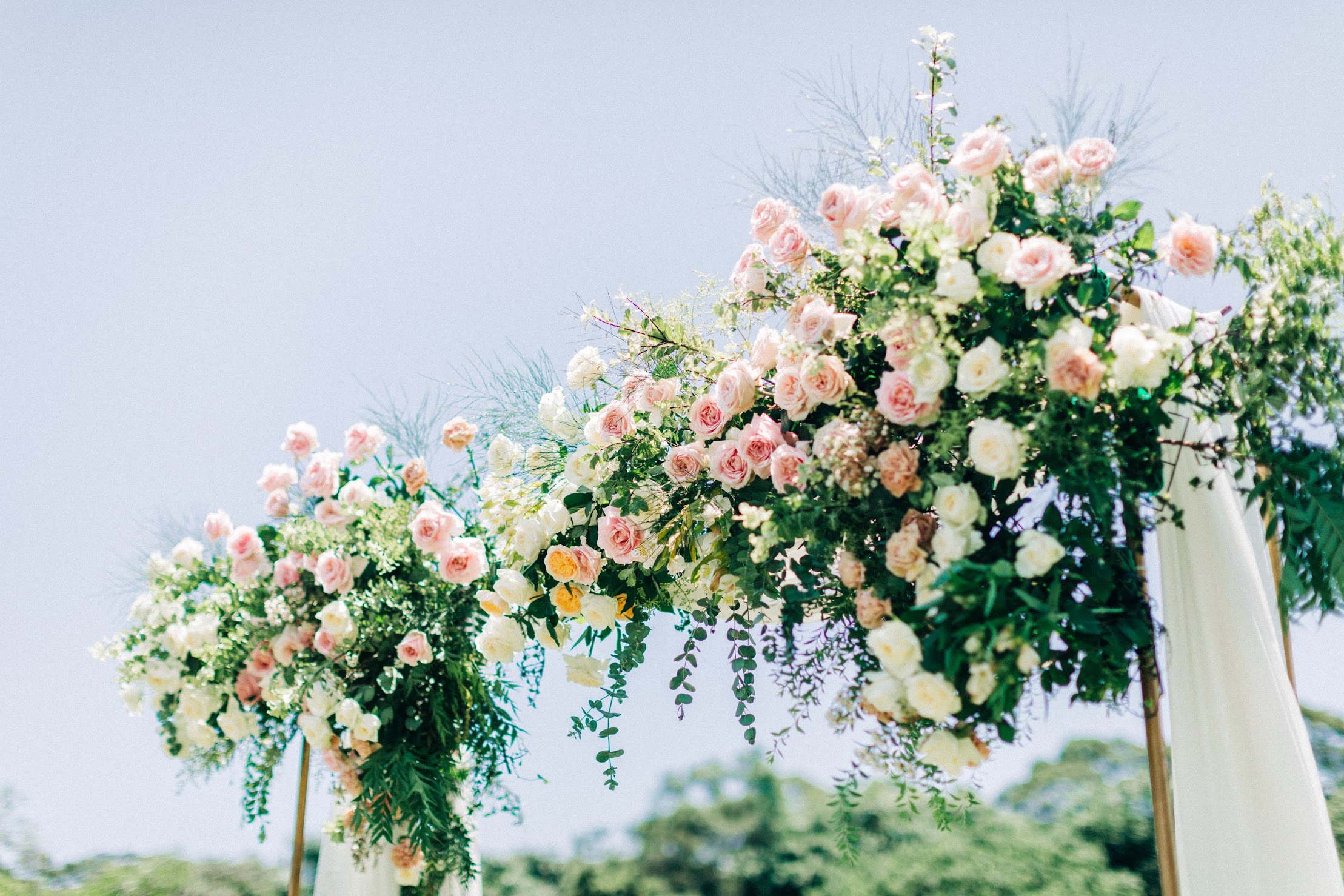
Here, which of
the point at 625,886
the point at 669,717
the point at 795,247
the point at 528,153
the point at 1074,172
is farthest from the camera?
the point at 625,886

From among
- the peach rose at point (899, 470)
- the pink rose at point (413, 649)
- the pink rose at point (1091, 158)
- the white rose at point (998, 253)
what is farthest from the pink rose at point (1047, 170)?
the pink rose at point (413, 649)

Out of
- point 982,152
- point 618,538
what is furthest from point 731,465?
point 982,152

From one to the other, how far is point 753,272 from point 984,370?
0.63 m

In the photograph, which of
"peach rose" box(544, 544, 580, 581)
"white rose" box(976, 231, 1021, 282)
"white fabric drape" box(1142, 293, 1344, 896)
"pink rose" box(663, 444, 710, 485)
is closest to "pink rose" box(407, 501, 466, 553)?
"peach rose" box(544, 544, 580, 581)

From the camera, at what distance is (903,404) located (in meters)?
1.71

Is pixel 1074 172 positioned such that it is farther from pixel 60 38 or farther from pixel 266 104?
pixel 60 38

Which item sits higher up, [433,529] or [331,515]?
[331,515]

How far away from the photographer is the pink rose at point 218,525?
3588mm

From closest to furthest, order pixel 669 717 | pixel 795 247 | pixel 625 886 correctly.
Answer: pixel 795 247 < pixel 669 717 < pixel 625 886

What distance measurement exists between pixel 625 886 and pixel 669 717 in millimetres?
3979

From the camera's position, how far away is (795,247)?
2000 millimetres

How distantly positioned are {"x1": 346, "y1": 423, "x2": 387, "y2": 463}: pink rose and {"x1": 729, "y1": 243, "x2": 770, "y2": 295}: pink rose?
1.67 m

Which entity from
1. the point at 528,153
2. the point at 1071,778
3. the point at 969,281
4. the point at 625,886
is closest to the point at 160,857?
the point at 625,886

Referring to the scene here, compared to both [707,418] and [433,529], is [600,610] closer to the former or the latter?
[707,418]
